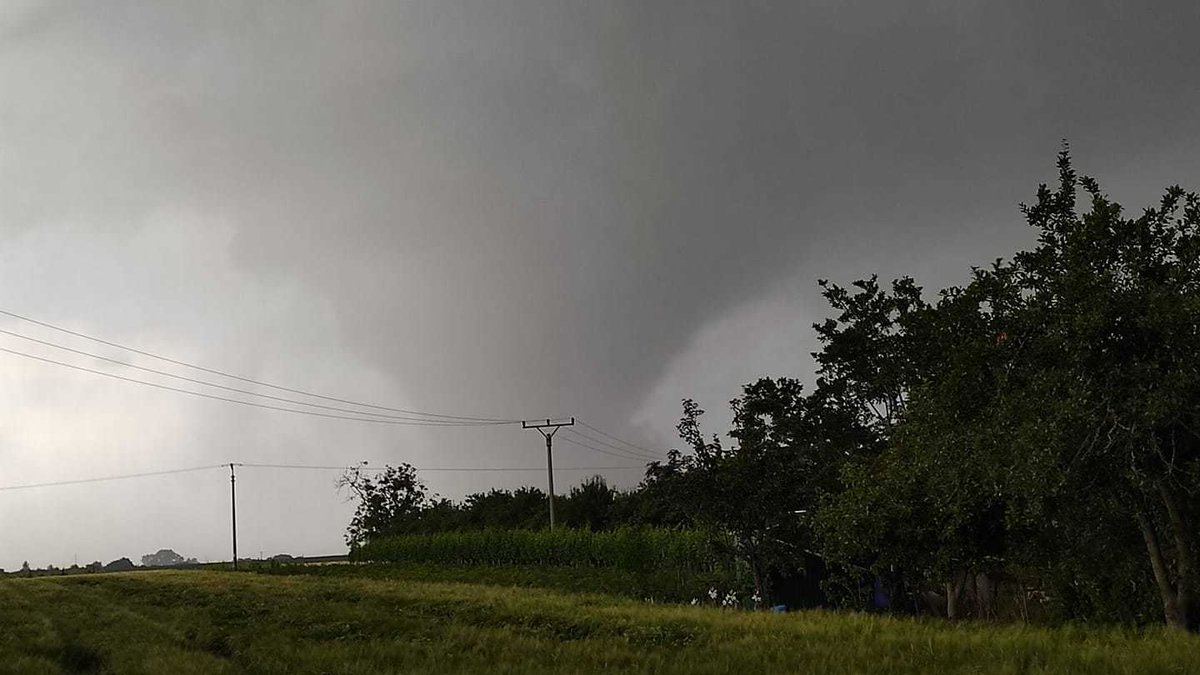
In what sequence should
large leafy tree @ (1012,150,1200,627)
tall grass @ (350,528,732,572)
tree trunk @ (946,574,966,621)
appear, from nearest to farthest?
large leafy tree @ (1012,150,1200,627), tree trunk @ (946,574,966,621), tall grass @ (350,528,732,572)

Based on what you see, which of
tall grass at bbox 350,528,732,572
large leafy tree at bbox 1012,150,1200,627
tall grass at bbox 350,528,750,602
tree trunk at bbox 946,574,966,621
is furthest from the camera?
tall grass at bbox 350,528,732,572

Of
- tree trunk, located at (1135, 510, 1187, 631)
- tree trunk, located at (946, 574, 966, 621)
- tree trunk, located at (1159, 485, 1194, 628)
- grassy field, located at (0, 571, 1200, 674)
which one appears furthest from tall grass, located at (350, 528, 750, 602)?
tree trunk, located at (1159, 485, 1194, 628)

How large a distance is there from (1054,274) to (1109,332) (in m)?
2.27

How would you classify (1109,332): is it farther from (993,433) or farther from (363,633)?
(363,633)

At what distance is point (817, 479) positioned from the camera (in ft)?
81.3

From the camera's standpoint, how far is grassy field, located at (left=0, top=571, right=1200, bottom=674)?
1280 centimetres

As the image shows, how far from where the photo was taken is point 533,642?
16.1 meters

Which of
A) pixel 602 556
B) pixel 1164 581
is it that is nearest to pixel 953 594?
pixel 1164 581

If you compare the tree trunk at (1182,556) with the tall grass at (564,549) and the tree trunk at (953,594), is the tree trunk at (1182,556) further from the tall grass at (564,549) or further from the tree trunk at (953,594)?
the tall grass at (564,549)

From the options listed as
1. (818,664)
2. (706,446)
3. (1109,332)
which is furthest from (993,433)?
(706,446)

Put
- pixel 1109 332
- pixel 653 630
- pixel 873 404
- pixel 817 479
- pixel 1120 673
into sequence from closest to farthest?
pixel 1120 673 → pixel 1109 332 → pixel 653 630 → pixel 817 479 → pixel 873 404

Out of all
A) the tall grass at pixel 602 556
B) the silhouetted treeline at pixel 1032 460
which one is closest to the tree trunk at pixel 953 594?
the silhouetted treeline at pixel 1032 460

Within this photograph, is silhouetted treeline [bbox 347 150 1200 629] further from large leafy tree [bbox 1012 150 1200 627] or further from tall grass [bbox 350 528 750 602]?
tall grass [bbox 350 528 750 602]

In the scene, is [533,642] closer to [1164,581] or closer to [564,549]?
[1164,581]
